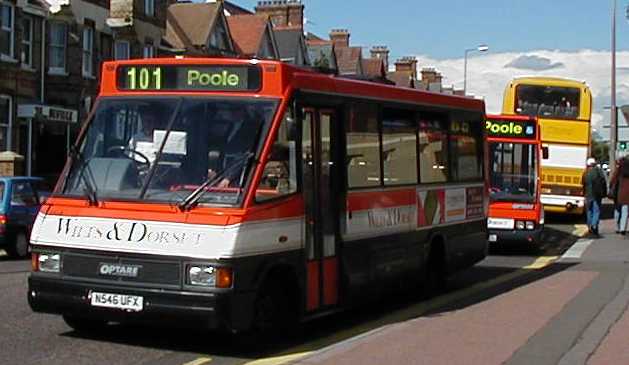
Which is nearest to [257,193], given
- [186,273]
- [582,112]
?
[186,273]

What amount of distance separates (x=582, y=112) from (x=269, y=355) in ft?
72.3

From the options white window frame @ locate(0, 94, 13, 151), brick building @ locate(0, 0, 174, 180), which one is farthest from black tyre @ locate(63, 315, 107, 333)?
white window frame @ locate(0, 94, 13, 151)

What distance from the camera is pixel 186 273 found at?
823 cm

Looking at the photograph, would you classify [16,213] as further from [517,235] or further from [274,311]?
[274,311]

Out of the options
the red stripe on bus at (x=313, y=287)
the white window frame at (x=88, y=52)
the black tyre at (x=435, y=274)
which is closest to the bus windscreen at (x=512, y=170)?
the black tyre at (x=435, y=274)

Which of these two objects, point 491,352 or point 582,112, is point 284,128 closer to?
point 491,352

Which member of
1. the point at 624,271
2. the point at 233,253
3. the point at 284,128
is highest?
the point at 284,128

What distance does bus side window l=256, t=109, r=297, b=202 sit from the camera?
8.77 metres

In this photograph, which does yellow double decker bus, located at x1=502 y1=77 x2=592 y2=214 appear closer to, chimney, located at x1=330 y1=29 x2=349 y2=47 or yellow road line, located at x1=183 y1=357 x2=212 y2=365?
yellow road line, located at x1=183 y1=357 x2=212 y2=365

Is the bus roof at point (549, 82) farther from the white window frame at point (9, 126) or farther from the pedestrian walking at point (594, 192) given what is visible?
the white window frame at point (9, 126)

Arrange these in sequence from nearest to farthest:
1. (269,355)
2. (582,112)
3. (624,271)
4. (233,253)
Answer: (233,253), (269,355), (624,271), (582,112)

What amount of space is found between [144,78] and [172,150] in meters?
0.98

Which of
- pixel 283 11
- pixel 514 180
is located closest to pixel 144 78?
pixel 514 180

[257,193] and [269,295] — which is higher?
[257,193]
